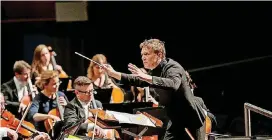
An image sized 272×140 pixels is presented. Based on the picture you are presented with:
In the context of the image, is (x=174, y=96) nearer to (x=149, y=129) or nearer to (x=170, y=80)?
(x=170, y=80)

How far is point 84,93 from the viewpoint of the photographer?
5.54 meters

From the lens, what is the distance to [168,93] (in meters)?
4.40

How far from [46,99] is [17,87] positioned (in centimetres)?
83

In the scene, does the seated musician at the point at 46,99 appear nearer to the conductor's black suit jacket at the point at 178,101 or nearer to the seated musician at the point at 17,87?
the seated musician at the point at 17,87

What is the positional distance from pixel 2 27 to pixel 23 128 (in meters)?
3.78

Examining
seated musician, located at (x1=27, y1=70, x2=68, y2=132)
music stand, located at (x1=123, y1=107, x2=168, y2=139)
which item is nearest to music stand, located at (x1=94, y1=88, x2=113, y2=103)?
seated musician, located at (x1=27, y1=70, x2=68, y2=132)

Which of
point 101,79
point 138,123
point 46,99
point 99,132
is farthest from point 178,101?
point 101,79

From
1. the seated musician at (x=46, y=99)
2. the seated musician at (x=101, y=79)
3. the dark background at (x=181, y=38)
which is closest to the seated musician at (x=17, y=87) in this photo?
the seated musician at (x=46, y=99)

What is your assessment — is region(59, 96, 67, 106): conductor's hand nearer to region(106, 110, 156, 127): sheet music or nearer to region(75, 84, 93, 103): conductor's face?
region(75, 84, 93, 103): conductor's face

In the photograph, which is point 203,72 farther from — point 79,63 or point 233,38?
point 79,63

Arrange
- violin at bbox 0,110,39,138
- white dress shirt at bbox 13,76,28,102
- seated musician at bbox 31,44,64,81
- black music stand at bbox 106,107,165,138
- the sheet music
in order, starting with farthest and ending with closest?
1. seated musician at bbox 31,44,64,81
2. white dress shirt at bbox 13,76,28,102
3. violin at bbox 0,110,39,138
4. black music stand at bbox 106,107,165,138
5. the sheet music

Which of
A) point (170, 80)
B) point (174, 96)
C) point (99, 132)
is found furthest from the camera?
point (99, 132)

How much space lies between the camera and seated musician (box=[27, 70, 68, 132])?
592 cm

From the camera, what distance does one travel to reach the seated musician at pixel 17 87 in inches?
254
